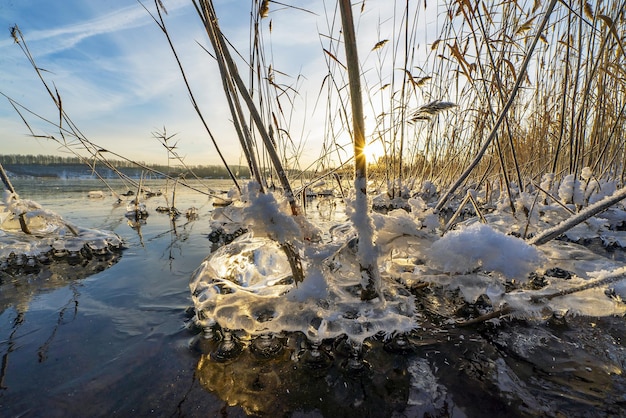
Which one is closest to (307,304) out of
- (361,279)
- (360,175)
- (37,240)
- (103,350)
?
(361,279)

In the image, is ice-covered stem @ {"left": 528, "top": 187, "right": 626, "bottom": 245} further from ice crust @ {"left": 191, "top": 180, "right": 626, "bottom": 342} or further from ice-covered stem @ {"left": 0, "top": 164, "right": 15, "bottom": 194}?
ice-covered stem @ {"left": 0, "top": 164, "right": 15, "bottom": 194}

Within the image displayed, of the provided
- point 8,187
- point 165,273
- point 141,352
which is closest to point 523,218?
point 141,352

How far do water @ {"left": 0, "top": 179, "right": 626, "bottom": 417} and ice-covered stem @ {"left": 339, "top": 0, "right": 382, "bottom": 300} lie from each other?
0.24 meters

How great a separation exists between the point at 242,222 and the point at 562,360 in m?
1.14

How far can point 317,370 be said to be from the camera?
3.01 ft

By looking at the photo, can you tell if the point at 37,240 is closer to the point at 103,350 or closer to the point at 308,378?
the point at 103,350

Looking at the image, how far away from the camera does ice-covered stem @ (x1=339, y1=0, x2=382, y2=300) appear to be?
0.78m

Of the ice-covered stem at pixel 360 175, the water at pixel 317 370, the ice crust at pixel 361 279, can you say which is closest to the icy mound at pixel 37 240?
the water at pixel 317 370

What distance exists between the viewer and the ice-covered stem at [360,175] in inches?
30.7

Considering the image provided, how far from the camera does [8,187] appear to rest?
2.17 metres

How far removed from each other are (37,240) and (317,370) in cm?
258

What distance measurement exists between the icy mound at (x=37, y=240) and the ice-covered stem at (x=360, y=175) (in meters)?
2.30

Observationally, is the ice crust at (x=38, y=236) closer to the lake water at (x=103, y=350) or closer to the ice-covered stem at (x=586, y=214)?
the lake water at (x=103, y=350)

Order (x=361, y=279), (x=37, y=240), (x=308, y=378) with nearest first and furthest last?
(x=308, y=378) → (x=361, y=279) → (x=37, y=240)
